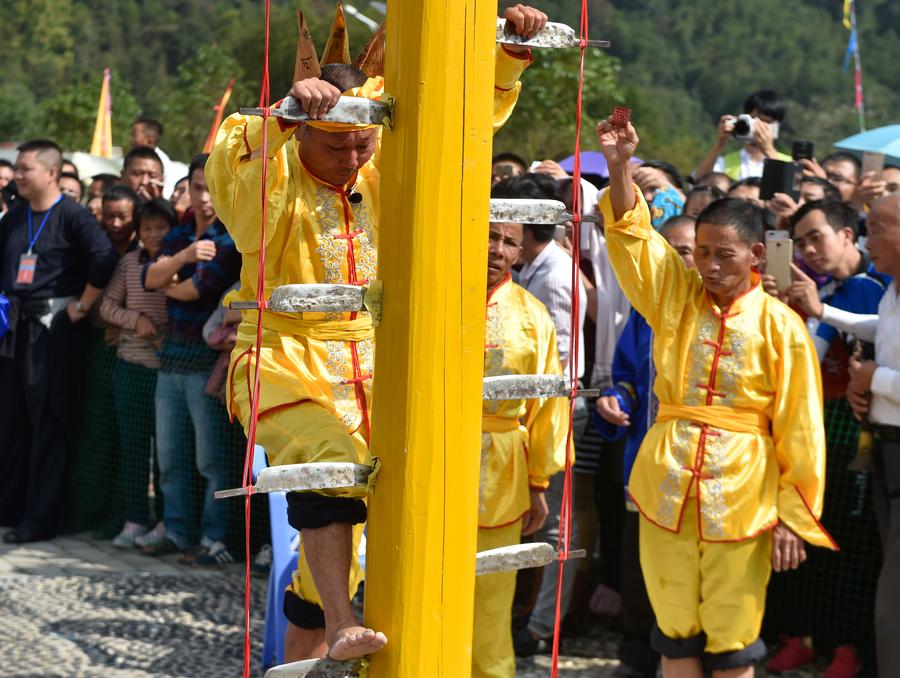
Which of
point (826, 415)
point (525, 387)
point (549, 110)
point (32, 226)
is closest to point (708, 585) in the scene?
point (826, 415)

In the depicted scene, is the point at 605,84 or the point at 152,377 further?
the point at 605,84

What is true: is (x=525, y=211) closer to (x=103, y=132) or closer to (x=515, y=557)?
(x=515, y=557)

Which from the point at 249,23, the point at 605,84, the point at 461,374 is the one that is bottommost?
the point at 461,374

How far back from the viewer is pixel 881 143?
7.88 metres

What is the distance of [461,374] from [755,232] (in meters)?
1.94

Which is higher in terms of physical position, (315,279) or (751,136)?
(751,136)

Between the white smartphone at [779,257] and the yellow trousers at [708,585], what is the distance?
Result: 1004mm

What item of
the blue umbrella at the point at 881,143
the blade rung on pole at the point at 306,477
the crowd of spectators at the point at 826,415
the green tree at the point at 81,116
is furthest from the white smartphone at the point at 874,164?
the green tree at the point at 81,116

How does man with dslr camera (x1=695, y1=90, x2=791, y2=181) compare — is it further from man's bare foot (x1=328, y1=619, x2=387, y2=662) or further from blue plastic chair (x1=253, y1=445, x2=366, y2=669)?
man's bare foot (x1=328, y1=619, x2=387, y2=662)

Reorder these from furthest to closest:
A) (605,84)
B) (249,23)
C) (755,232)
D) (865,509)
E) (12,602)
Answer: (249,23) < (605,84) < (12,602) < (865,509) < (755,232)

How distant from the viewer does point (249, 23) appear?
63.3 metres

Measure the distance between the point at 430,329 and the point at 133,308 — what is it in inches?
189

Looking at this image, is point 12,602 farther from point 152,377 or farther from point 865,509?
point 865,509

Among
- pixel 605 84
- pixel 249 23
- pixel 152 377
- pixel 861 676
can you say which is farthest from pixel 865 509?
pixel 249 23
